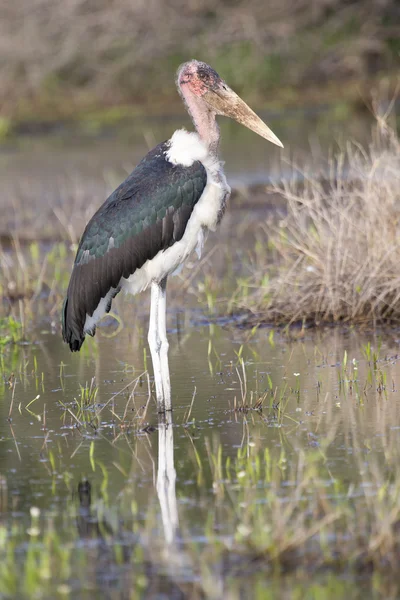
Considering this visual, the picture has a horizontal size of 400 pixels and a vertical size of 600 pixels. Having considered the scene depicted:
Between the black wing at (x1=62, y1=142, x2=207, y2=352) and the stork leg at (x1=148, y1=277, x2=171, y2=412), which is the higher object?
the black wing at (x1=62, y1=142, x2=207, y2=352)

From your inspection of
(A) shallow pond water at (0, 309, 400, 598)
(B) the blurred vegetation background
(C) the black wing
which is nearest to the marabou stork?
(C) the black wing

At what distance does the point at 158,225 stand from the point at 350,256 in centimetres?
197

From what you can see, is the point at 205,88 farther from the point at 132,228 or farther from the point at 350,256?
the point at 350,256

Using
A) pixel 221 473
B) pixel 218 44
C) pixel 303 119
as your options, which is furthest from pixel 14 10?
pixel 221 473

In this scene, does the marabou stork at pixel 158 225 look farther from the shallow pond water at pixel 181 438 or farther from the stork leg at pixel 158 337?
the shallow pond water at pixel 181 438

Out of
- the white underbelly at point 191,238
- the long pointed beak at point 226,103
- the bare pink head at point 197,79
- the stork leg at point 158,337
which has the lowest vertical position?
the stork leg at point 158,337

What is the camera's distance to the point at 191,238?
19.9 feet

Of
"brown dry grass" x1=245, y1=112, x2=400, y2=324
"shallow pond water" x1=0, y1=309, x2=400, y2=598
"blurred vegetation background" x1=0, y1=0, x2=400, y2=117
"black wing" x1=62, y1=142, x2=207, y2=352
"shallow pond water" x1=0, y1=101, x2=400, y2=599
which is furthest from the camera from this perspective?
"blurred vegetation background" x1=0, y1=0, x2=400, y2=117

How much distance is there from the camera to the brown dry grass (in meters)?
7.54

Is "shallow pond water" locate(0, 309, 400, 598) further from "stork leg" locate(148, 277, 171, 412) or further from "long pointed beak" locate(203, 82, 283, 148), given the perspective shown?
"long pointed beak" locate(203, 82, 283, 148)

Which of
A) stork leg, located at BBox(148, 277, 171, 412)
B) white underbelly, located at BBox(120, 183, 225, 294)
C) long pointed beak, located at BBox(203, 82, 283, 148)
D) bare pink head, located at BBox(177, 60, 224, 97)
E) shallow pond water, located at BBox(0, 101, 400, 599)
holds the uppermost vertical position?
bare pink head, located at BBox(177, 60, 224, 97)

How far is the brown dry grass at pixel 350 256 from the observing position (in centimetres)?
754

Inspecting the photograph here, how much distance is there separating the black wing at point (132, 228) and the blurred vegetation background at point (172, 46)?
1583cm

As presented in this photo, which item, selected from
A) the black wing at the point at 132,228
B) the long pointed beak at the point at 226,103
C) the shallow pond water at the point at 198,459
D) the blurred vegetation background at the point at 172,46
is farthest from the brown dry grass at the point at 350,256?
the blurred vegetation background at the point at 172,46
